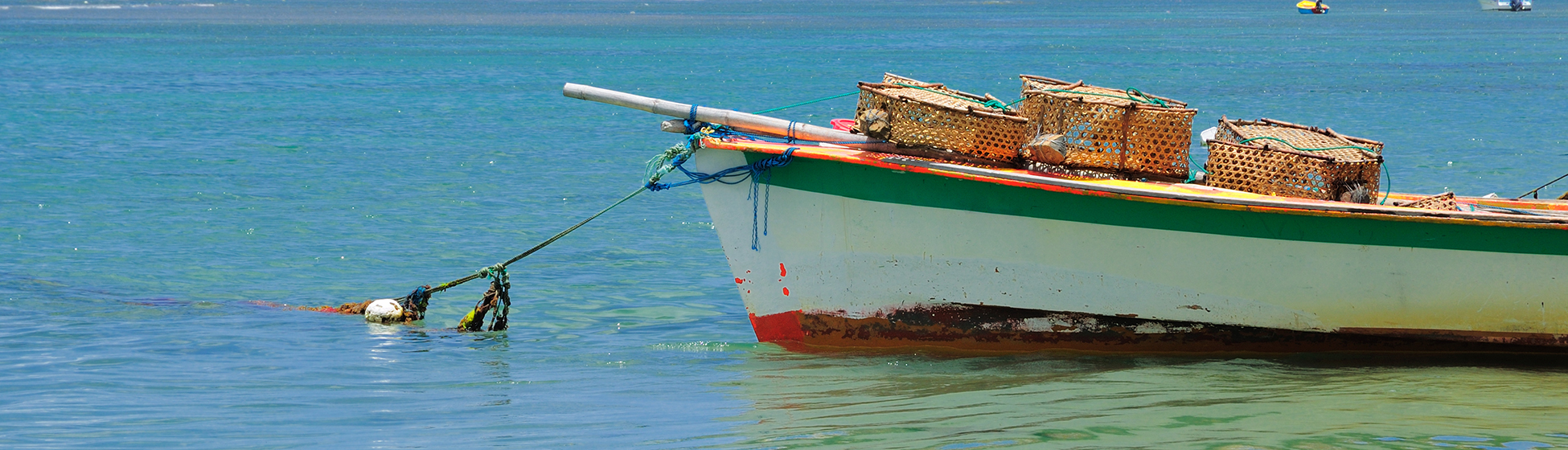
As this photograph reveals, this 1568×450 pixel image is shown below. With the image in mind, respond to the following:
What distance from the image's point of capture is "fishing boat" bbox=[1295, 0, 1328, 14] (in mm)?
96375

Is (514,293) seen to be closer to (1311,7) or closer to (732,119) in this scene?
(732,119)

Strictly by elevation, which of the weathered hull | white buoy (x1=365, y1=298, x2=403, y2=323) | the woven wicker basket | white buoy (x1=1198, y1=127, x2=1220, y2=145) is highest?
white buoy (x1=1198, y1=127, x2=1220, y2=145)

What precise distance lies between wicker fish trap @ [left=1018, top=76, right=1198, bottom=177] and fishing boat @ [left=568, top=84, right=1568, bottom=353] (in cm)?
11

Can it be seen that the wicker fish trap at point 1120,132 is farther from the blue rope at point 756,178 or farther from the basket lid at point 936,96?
the blue rope at point 756,178

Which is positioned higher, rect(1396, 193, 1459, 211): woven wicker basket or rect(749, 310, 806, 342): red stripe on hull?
rect(1396, 193, 1459, 211): woven wicker basket

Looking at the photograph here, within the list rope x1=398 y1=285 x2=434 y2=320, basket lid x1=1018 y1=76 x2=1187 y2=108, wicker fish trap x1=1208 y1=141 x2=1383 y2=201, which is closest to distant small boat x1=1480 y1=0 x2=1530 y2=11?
basket lid x1=1018 y1=76 x2=1187 y2=108

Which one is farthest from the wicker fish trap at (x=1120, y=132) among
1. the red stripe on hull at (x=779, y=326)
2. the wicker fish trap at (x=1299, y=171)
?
the red stripe on hull at (x=779, y=326)

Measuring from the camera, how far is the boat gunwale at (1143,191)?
6.20 meters

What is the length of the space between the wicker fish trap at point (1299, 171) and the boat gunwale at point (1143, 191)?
128 mm

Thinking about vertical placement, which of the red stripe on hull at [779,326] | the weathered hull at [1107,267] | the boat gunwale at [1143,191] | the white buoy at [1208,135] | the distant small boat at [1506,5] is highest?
the distant small boat at [1506,5]

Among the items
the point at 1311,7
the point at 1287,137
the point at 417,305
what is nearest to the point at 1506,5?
the point at 1311,7

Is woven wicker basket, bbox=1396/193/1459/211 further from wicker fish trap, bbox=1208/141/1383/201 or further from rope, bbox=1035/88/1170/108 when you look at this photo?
rope, bbox=1035/88/1170/108

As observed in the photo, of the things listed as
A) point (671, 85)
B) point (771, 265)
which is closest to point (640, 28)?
point (671, 85)

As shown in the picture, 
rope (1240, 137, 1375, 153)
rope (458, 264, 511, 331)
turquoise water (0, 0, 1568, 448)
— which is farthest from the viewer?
rope (458, 264, 511, 331)
